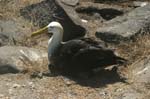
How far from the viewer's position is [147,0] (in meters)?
9.07

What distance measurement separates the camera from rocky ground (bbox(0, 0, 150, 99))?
242 inches

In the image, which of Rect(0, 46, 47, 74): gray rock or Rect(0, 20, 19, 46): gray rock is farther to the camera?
Rect(0, 20, 19, 46): gray rock

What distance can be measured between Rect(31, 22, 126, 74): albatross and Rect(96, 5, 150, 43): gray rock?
2.65 ft

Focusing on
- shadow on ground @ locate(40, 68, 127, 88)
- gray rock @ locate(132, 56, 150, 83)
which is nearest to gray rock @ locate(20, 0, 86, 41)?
shadow on ground @ locate(40, 68, 127, 88)

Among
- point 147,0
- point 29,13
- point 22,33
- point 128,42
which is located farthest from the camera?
point 147,0

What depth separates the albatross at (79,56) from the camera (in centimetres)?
640

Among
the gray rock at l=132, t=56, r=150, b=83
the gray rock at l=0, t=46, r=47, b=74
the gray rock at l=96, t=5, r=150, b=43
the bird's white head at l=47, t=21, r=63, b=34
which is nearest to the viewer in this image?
the gray rock at l=132, t=56, r=150, b=83

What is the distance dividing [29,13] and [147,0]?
6.76ft

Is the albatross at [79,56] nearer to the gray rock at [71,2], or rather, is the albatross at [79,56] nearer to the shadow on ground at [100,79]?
the shadow on ground at [100,79]

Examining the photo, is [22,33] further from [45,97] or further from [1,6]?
[45,97]

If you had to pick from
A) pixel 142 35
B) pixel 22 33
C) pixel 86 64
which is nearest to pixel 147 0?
pixel 142 35

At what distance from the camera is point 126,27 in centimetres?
754

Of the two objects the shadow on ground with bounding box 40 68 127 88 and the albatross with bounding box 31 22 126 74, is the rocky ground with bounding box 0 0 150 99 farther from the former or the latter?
the albatross with bounding box 31 22 126 74

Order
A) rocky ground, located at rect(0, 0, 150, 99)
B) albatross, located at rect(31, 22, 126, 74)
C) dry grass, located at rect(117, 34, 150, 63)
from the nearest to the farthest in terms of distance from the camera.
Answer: rocky ground, located at rect(0, 0, 150, 99), albatross, located at rect(31, 22, 126, 74), dry grass, located at rect(117, 34, 150, 63)
